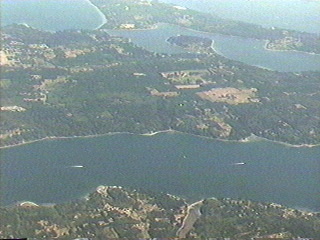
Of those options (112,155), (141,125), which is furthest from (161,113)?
(112,155)

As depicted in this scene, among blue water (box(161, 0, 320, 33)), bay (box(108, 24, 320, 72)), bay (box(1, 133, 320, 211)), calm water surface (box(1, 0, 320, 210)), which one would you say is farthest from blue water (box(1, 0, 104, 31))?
bay (box(1, 133, 320, 211))

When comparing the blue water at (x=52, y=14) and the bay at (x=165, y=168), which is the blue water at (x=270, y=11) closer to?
the blue water at (x=52, y=14)

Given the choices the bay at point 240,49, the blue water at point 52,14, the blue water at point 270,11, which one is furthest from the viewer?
the blue water at point 270,11

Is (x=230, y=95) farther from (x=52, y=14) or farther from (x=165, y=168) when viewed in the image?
(x=52, y=14)

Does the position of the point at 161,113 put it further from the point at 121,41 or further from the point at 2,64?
the point at 121,41

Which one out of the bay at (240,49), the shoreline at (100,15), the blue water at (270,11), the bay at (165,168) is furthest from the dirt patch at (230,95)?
the blue water at (270,11)

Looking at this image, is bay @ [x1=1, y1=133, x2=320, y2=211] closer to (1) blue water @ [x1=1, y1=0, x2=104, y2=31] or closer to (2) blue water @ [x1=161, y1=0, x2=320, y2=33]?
(1) blue water @ [x1=1, y1=0, x2=104, y2=31]

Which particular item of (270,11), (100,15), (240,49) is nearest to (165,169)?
(240,49)

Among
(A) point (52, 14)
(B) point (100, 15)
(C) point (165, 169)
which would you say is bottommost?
(A) point (52, 14)
